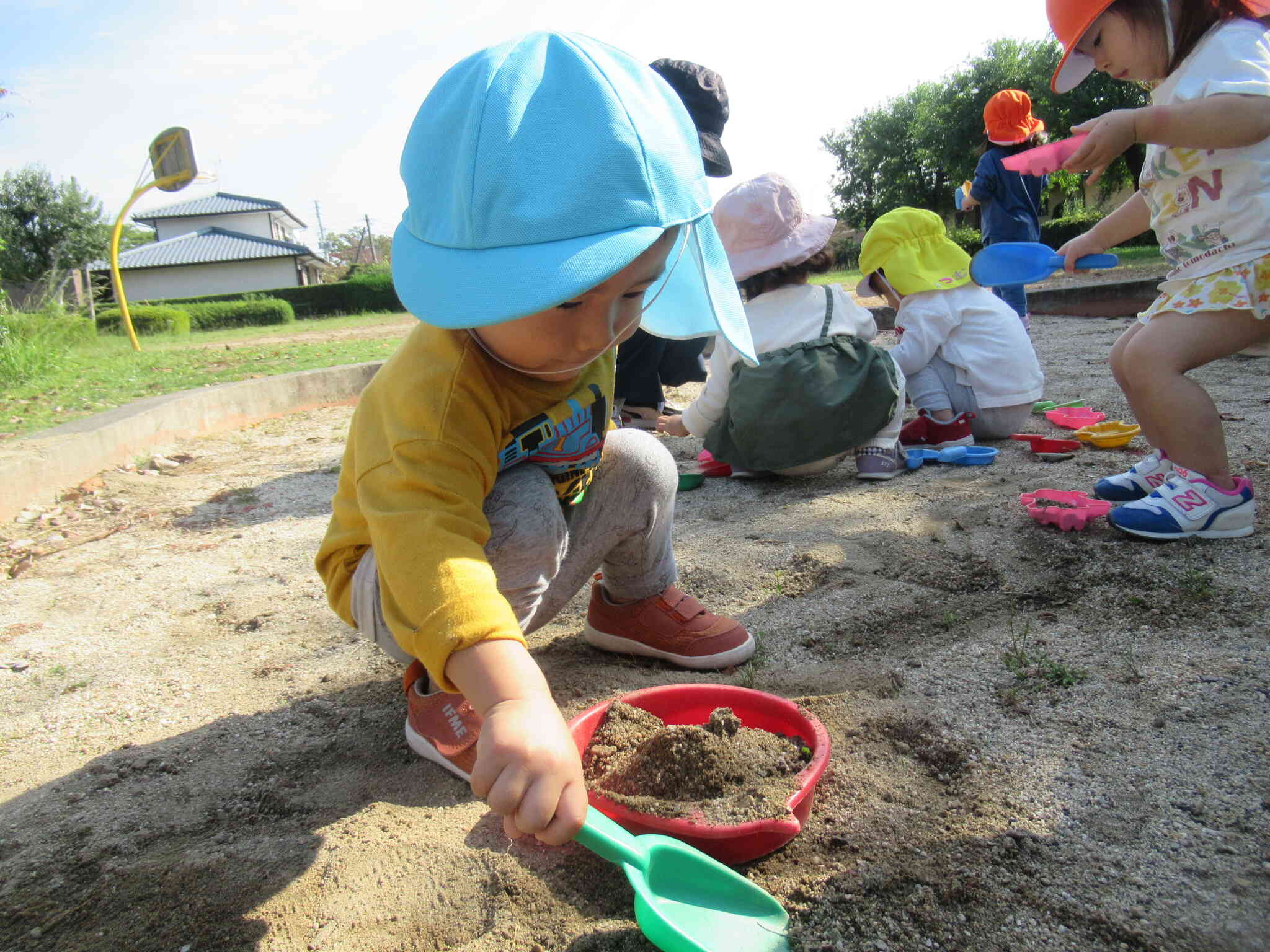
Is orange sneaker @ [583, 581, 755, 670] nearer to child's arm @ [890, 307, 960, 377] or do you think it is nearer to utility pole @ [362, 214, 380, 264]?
child's arm @ [890, 307, 960, 377]

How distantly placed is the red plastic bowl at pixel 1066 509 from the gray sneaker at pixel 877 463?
0.61 meters

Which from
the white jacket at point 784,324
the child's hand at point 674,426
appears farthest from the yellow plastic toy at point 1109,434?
the child's hand at point 674,426

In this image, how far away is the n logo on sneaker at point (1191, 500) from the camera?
6.53 ft

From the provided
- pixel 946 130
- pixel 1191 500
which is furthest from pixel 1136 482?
pixel 946 130

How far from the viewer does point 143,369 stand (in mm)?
6879

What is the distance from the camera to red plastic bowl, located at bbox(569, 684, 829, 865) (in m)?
1.11

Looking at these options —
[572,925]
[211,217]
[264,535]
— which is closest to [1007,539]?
[572,925]

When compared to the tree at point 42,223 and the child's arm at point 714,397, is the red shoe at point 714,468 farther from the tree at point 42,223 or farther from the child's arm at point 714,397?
the tree at point 42,223

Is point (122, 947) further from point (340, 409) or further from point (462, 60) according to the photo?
point (340, 409)

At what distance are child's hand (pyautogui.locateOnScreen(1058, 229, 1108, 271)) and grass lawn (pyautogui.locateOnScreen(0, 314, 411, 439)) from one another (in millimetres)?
3902

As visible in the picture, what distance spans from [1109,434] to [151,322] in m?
19.9

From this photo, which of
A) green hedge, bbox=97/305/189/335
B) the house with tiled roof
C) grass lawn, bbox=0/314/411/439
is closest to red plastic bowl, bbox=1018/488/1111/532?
grass lawn, bbox=0/314/411/439

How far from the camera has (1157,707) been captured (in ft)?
4.35

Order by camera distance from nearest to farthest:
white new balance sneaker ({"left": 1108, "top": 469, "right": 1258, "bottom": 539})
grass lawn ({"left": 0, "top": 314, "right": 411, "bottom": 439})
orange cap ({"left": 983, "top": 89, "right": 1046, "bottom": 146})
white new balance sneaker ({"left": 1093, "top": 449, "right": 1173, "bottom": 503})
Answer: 1. white new balance sneaker ({"left": 1108, "top": 469, "right": 1258, "bottom": 539})
2. white new balance sneaker ({"left": 1093, "top": 449, "right": 1173, "bottom": 503})
3. grass lawn ({"left": 0, "top": 314, "right": 411, "bottom": 439})
4. orange cap ({"left": 983, "top": 89, "right": 1046, "bottom": 146})
